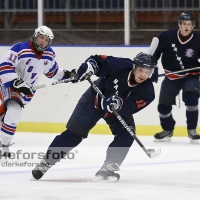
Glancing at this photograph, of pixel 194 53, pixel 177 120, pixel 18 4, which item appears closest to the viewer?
pixel 194 53

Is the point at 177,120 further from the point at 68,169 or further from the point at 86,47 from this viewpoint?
the point at 68,169

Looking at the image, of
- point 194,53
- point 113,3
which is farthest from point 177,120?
point 113,3

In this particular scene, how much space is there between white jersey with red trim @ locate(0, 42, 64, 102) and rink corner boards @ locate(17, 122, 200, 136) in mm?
1743

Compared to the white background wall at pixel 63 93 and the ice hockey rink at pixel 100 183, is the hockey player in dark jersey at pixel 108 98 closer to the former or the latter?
the ice hockey rink at pixel 100 183

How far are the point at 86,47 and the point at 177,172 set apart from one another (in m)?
2.67

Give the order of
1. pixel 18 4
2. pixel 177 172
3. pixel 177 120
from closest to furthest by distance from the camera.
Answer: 1. pixel 177 172
2. pixel 177 120
3. pixel 18 4

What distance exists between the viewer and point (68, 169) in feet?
16.8

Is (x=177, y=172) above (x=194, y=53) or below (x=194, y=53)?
below

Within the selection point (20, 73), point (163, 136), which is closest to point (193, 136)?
point (163, 136)

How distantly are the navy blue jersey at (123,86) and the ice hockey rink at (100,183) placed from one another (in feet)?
1.51

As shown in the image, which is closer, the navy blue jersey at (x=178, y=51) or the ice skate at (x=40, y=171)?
the ice skate at (x=40, y=171)

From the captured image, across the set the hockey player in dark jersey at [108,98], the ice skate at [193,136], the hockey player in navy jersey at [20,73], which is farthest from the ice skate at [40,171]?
the ice skate at [193,136]

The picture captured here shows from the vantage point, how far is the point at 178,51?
666cm

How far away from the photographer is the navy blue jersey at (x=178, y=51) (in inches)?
261
